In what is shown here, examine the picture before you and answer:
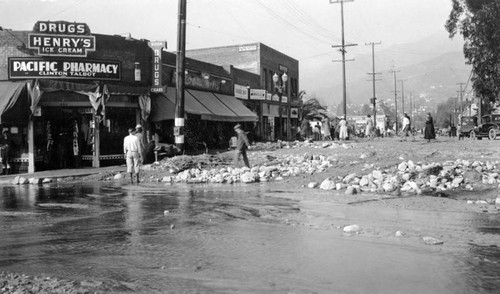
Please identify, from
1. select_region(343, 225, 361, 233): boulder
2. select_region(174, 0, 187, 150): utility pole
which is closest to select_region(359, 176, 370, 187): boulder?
select_region(343, 225, 361, 233): boulder

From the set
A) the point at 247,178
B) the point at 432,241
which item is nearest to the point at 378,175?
the point at 247,178

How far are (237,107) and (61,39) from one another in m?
15.0

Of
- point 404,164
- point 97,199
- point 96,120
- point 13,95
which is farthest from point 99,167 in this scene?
point 404,164

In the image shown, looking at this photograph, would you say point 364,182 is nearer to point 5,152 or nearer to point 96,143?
point 96,143

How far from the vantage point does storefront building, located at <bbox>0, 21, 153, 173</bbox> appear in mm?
20844

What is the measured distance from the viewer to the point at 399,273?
576 centimetres

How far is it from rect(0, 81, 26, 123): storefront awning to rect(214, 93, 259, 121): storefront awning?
14161mm

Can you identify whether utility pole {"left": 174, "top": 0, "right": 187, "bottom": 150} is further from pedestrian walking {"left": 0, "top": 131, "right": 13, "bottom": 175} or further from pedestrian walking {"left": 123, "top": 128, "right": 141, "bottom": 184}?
pedestrian walking {"left": 0, "top": 131, "right": 13, "bottom": 175}

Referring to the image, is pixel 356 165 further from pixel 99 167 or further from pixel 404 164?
pixel 99 167

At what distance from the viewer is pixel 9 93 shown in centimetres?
2027

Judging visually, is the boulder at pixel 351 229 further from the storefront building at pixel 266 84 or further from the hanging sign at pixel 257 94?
the hanging sign at pixel 257 94

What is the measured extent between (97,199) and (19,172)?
979 cm

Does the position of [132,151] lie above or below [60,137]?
below

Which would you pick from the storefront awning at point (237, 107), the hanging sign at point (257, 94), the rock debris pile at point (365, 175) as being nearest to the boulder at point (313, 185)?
the rock debris pile at point (365, 175)
